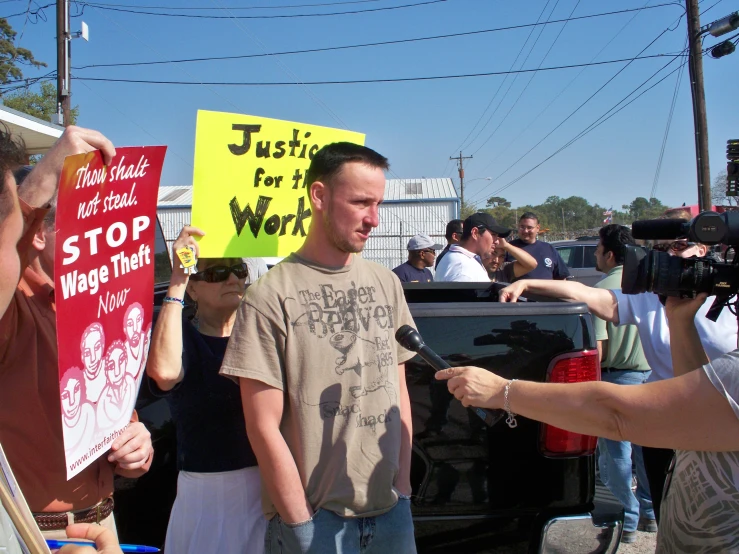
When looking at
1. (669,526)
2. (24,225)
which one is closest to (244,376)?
(24,225)

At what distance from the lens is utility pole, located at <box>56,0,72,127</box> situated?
16.1 meters

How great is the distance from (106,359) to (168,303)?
451 millimetres

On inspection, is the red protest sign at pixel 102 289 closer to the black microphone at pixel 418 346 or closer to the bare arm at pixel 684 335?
the black microphone at pixel 418 346

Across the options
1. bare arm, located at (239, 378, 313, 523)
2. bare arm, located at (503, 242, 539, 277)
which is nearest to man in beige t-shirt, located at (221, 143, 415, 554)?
bare arm, located at (239, 378, 313, 523)

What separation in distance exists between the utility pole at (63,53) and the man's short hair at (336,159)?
52.3ft

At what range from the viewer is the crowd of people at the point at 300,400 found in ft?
5.62

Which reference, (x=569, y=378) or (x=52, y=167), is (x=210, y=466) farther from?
(x=569, y=378)

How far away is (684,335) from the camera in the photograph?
2.12 meters

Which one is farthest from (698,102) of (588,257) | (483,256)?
(483,256)

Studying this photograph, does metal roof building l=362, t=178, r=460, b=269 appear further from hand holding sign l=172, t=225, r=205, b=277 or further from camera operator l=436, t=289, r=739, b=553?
camera operator l=436, t=289, r=739, b=553

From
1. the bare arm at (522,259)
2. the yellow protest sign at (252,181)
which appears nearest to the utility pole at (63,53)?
the bare arm at (522,259)

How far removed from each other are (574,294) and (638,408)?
→ 1564 mm

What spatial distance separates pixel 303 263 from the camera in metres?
2.28

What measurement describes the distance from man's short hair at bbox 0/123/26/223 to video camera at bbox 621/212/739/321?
5.74 ft
